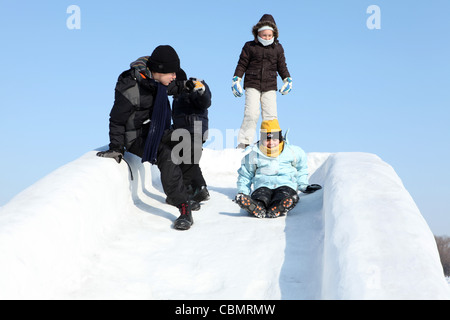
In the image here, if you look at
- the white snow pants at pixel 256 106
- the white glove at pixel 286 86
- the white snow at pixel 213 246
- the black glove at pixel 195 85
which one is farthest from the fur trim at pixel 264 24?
the white snow at pixel 213 246

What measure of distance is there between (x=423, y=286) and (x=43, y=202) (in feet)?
9.03

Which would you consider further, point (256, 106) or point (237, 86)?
point (256, 106)

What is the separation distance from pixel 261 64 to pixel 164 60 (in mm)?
3017

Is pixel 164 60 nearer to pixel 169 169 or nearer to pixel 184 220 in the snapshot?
pixel 169 169

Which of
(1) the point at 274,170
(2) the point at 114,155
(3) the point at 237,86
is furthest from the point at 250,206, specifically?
(3) the point at 237,86

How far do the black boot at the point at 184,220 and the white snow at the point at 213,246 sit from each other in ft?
0.20

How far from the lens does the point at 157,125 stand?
472cm

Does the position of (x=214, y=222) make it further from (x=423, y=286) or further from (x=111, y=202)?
(x=423, y=286)

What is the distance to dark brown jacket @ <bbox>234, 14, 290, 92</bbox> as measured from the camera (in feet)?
23.8

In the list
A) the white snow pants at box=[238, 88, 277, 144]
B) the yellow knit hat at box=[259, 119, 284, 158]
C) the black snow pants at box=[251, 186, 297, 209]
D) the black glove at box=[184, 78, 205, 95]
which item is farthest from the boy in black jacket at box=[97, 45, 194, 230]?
the white snow pants at box=[238, 88, 277, 144]

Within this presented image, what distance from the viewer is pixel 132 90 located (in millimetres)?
4633

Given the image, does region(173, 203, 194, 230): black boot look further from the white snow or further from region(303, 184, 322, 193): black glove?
region(303, 184, 322, 193): black glove

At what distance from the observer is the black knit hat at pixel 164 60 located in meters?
4.50

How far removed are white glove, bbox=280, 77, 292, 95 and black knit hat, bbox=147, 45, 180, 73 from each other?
3.19 metres
